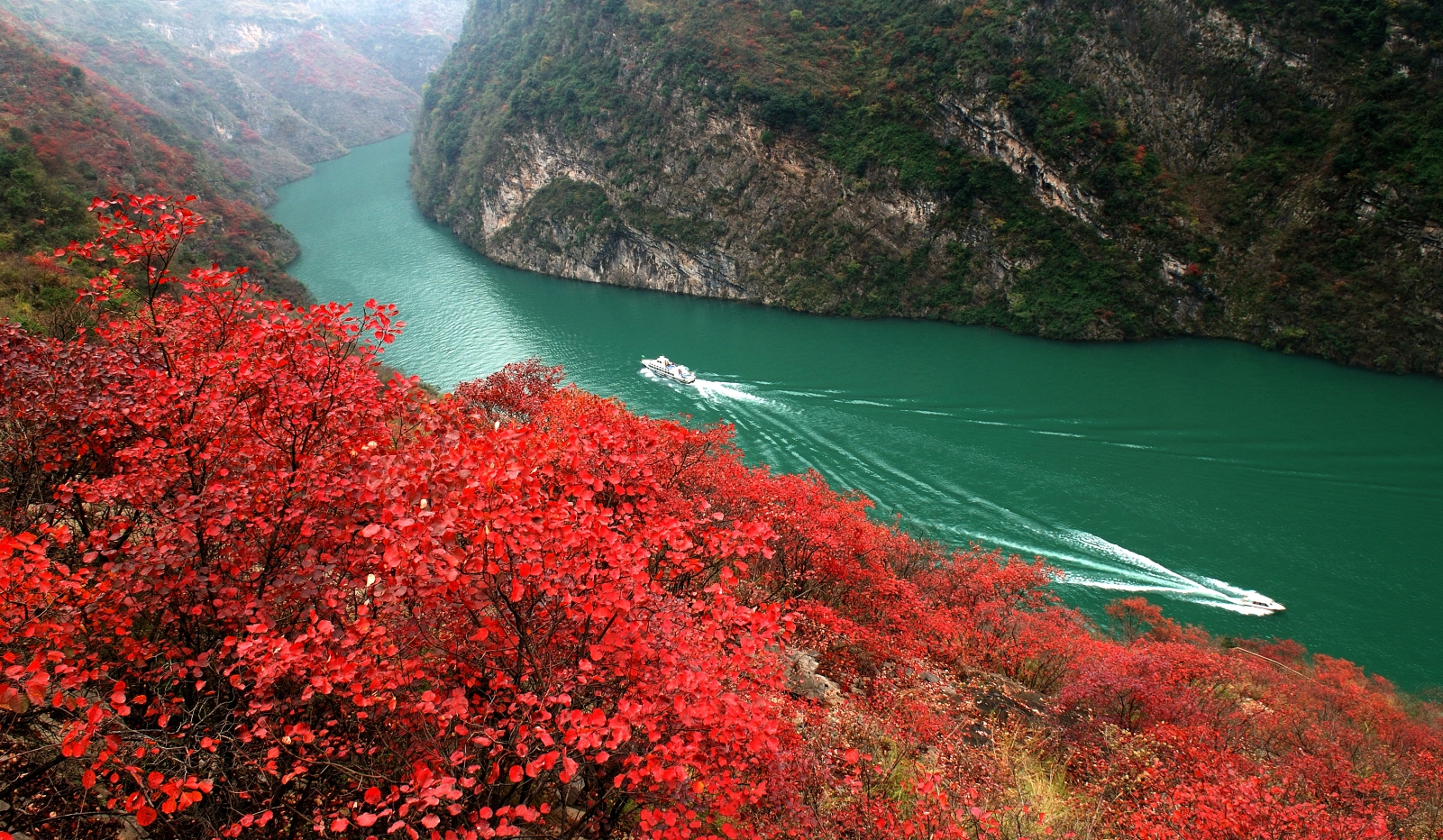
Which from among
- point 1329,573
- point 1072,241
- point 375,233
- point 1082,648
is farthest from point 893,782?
point 375,233

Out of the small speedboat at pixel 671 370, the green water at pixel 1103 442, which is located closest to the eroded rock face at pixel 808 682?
the green water at pixel 1103 442

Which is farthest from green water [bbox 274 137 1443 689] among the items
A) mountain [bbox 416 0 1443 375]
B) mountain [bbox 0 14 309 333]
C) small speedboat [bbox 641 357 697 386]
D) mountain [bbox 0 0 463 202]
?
mountain [bbox 0 0 463 202]

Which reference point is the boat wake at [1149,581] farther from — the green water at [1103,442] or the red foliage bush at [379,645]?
the red foliage bush at [379,645]

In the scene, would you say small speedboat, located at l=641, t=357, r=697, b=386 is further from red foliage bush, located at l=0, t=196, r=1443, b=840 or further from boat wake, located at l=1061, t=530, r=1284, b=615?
red foliage bush, located at l=0, t=196, r=1443, b=840

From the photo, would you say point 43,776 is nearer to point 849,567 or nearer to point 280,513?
point 280,513

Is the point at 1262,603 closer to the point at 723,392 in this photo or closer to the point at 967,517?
the point at 967,517

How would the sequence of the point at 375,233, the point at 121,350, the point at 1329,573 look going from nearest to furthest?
the point at 121,350
the point at 1329,573
the point at 375,233
